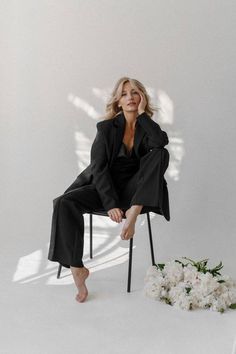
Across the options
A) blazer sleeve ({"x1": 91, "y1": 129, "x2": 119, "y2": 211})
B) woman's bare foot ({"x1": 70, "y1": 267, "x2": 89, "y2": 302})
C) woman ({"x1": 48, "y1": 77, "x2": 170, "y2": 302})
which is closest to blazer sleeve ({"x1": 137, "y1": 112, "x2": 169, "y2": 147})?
woman ({"x1": 48, "y1": 77, "x2": 170, "y2": 302})

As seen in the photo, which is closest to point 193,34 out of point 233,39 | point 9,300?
point 233,39

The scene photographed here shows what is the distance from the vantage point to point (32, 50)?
Answer: 4430 millimetres

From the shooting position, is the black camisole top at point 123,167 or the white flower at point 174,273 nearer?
the white flower at point 174,273

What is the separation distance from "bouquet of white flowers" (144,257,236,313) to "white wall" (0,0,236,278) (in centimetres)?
76

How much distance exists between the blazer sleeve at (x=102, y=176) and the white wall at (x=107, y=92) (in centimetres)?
83

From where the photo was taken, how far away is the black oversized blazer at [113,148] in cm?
324

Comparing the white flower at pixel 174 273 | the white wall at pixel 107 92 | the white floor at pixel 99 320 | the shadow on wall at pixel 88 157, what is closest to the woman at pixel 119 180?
the white floor at pixel 99 320

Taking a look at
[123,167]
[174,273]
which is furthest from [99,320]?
[123,167]

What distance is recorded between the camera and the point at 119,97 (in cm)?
339

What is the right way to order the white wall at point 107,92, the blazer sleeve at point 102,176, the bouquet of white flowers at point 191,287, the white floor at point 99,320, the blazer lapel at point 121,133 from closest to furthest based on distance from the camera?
the white floor at point 99,320, the bouquet of white flowers at point 191,287, the blazer sleeve at point 102,176, the blazer lapel at point 121,133, the white wall at point 107,92

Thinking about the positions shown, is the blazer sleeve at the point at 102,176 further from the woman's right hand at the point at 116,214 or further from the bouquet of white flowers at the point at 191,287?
the bouquet of white flowers at the point at 191,287

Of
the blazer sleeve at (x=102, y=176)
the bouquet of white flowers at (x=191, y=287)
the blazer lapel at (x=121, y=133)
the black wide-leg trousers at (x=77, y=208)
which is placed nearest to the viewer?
the bouquet of white flowers at (x=191, y=287)

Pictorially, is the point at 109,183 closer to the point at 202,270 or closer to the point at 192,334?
the point at 202,270

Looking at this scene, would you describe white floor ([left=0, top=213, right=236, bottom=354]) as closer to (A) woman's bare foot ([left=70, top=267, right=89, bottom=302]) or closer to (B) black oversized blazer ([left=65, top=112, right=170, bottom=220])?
(A) woman's bare foot ([left=70, top=267, right=89, bottom=302])
